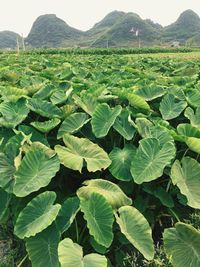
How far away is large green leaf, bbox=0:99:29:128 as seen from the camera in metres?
2.63

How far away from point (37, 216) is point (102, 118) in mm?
908

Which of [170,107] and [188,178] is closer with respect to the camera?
[188,178]

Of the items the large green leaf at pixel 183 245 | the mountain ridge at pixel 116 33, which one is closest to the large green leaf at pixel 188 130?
the large green leaf at pixel 183 245

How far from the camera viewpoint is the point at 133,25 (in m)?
90.1

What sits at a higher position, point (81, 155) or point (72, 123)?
point (72, 123)

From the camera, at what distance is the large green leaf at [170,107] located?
2.84 meters

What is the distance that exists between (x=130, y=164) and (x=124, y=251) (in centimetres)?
53

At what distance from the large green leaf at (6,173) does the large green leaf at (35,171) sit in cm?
13

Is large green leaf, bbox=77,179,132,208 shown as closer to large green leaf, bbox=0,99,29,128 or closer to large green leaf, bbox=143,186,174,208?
large green leaf, bbox=143,186,174,208

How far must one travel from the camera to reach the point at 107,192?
206 centimetres

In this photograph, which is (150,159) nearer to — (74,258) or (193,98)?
(74,258)

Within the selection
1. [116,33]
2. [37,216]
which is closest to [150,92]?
[37,216]

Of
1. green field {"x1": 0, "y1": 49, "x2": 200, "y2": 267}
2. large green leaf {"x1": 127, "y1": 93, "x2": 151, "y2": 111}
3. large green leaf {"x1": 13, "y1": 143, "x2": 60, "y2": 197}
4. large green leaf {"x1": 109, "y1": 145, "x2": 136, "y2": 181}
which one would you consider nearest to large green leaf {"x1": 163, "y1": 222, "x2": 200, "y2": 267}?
green field {"x1": 0, "y1": 49, "x2": 200, "y2": 267}

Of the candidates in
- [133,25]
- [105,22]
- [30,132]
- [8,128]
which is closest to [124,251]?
[30,132]
